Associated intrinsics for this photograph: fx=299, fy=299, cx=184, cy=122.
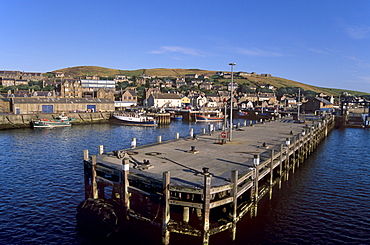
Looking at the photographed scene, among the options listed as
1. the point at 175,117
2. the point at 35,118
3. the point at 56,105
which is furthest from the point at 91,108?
the point at 175,117

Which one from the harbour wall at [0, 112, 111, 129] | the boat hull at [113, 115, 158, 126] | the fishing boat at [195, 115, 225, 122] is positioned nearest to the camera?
the harbour wall at [0, 112, 111, 129]

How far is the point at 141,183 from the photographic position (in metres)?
20.4

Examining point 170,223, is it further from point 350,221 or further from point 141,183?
point 350,221

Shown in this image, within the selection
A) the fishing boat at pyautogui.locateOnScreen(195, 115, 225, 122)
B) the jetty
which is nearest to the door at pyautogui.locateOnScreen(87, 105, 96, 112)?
the fishing boat at pyautogui.locateOnScreen(195, 115, 225, 122)

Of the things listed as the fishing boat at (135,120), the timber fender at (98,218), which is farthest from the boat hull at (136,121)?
the timber fender at (98,218)

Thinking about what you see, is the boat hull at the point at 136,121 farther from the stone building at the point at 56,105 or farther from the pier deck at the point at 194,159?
the pier deck at the point at 194,159

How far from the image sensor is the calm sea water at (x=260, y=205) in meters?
20.8

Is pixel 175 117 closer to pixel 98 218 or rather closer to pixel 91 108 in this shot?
pixel 91 108

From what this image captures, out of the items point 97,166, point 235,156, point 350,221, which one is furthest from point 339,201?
point 97,166

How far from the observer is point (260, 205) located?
26.6 meters

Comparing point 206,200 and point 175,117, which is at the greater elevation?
point 175,117

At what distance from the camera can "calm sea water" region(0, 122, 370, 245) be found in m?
20.8

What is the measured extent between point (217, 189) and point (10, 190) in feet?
74.4

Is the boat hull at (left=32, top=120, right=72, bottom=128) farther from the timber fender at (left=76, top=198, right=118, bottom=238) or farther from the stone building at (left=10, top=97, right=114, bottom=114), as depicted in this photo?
the timber fender at (left=76, top=198, right=118, bottom=238)
